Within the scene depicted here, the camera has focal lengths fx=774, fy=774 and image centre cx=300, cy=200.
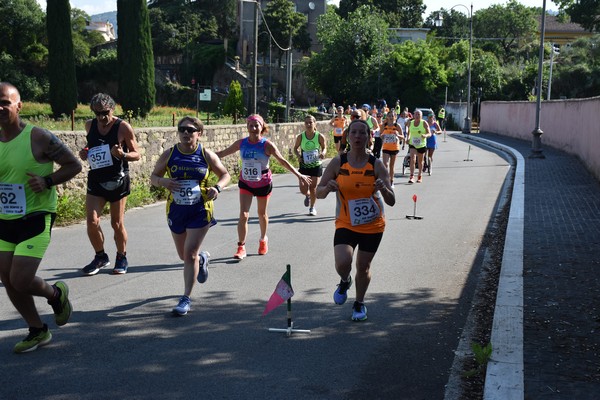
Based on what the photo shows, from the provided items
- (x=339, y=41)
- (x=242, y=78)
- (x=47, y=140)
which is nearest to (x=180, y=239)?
(x=47, y=140)

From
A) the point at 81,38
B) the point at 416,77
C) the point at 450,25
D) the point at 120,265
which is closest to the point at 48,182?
the point at 120,265

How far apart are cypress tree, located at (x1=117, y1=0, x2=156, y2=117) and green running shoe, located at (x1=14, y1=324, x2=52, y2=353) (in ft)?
130

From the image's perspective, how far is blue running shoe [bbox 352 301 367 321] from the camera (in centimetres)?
666

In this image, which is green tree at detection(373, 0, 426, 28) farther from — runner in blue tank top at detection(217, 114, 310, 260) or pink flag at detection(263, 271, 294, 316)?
pink flag at detection(263, 271, 294, 316)

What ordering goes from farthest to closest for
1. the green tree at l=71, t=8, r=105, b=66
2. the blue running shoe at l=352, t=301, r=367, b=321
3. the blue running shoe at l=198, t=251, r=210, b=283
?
the green tree at l=71, t=8, r=105, b=66 → the blue running shoe at l=198, t=251, r=210, b=283 → the blue running shoe at l=352, t=301, r=367, b=321

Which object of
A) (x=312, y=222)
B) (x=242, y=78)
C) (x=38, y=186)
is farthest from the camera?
(x=242, y=78)

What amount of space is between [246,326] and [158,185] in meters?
1.49

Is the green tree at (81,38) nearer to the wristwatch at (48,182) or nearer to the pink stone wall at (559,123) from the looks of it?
the pink stone wall at (559,123)

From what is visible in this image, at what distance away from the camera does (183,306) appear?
264 inches

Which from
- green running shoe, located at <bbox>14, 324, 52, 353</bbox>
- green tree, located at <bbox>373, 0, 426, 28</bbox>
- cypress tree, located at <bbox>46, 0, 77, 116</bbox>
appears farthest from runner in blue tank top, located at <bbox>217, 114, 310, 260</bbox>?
green tree, located at <bbox>373, 0, 426, 28</bbox>

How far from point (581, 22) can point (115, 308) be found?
59.7m

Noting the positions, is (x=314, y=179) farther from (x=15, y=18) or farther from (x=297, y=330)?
(x=15, y=18)

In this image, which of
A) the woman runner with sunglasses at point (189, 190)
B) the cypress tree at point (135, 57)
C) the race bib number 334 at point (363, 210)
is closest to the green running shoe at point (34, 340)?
the woman runner with sunglasses at point (189, 190)

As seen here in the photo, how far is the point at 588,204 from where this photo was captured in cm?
1455
